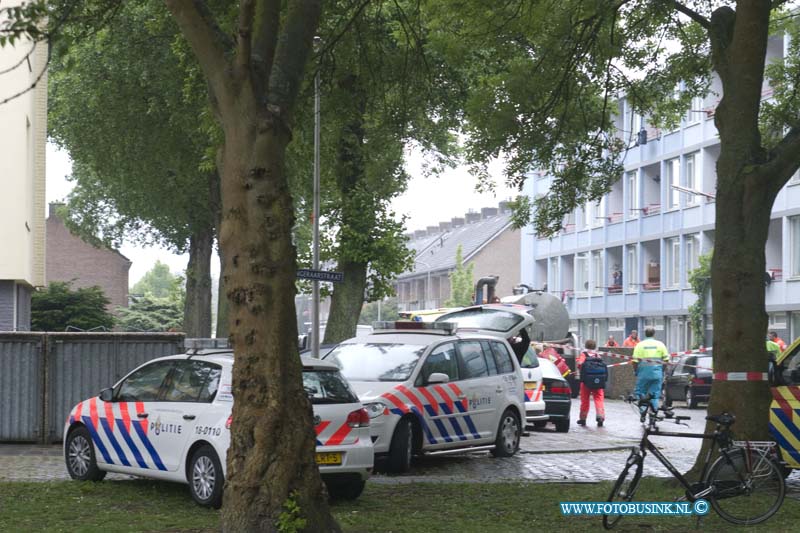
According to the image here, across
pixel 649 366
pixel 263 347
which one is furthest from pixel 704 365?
pixel 263 347

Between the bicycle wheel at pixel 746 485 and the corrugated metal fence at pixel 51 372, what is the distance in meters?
11.2

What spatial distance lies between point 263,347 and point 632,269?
5718 centimetres

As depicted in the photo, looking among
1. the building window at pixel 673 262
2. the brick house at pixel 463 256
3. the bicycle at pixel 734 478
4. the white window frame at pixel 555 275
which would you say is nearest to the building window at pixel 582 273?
the white window frame at pixel 555 275

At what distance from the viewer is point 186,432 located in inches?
512

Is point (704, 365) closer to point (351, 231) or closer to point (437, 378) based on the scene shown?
point (351, 231)

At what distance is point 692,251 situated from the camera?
58250 millimetres

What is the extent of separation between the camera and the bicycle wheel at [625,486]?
11.0 meters

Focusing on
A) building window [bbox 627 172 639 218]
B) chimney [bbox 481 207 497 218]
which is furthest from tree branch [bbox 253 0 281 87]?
chimney [bbox 481 207 497 218]

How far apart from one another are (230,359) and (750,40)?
6396 mm

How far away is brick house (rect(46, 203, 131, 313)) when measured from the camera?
7844 centimetres

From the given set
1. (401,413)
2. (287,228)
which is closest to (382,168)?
(401,413)

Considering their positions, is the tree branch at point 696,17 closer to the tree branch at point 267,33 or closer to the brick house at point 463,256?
the tree branch at point 267,33

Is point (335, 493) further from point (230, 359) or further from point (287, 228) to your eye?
point (287, 228)

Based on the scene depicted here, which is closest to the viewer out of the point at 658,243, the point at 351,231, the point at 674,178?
the point at 351,231
